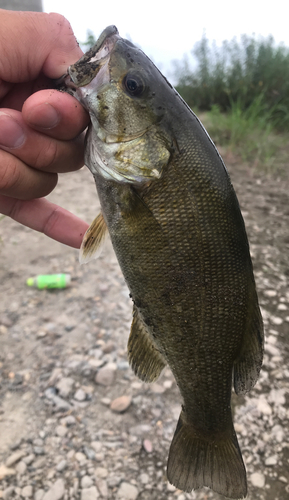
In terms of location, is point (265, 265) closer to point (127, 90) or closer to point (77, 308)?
point (77, 308)

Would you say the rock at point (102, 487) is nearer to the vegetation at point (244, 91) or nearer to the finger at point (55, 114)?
the finger at point (55, 114)

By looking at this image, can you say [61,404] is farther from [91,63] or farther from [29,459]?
[91,63]

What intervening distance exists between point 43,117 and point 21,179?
1.05ft

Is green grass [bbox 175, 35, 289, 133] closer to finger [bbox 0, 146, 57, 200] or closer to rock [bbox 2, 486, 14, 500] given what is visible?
finger [bbox 0, 146, 57, 200]

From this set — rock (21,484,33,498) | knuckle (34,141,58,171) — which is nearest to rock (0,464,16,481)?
rock (21,484,33,498)

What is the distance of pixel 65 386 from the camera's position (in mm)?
2357

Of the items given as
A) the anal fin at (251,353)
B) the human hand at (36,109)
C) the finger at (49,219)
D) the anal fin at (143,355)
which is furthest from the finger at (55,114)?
the anal fin at (251,353)

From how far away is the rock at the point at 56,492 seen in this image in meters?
1.84

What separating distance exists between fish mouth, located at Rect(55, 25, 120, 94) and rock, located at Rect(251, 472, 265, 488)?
2.11 meters

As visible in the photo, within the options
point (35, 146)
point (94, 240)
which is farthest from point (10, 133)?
point (94, 240)

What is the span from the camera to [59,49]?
144 centimetres

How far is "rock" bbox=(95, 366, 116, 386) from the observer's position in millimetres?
2414

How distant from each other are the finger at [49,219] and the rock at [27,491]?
131cm

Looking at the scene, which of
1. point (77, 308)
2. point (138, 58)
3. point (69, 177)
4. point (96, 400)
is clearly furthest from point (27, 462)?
point (69, 177)
